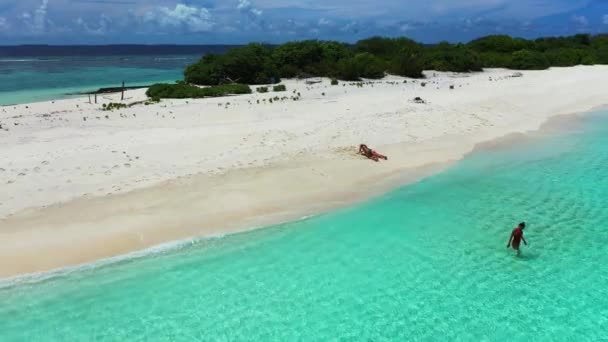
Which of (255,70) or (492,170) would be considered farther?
(255,70)

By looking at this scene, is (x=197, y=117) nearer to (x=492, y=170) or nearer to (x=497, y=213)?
(x=492, y=170)

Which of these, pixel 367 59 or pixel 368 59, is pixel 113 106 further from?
pixel 368 59

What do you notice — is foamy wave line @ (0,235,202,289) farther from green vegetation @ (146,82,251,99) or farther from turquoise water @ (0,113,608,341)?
green vegetation @ (146,82,251,99)

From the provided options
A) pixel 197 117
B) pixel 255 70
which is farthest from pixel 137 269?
pixel 255 70

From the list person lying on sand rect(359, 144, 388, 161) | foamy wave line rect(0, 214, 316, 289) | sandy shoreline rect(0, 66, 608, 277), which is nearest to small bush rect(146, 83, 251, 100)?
sandy shoreline rect(0, 66, 608, 277)

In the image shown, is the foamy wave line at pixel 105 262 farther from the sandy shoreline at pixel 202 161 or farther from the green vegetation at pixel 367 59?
the green vegetation at pixel 367 59

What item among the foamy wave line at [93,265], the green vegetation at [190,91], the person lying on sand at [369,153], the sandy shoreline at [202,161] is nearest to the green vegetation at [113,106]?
the sandy shoreline at [202,161]

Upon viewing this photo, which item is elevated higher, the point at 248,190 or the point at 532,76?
the point at 532,76
